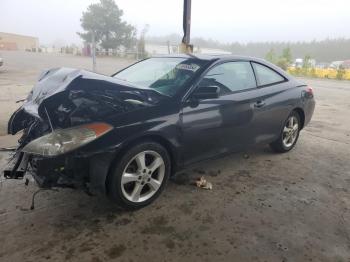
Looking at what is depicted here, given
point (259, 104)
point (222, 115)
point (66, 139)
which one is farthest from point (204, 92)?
point (66, 139)

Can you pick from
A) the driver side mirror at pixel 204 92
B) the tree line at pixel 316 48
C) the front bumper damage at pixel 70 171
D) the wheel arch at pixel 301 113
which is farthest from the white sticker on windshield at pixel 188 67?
the tree line at pixel 316 48

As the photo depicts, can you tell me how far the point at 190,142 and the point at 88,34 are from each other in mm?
50121

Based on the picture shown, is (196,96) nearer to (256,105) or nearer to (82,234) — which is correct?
(256,105)

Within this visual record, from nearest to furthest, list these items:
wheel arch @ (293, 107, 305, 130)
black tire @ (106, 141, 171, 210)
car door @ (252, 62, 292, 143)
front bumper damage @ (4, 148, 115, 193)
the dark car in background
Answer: front bumper damage @ (4, 148, 115, 193)
the dark car in background
black tire @ (106, 141, 171, 210)
car door @ (252, 62, 292, 143)
wheel arch @ (293, 107, 305, 130)

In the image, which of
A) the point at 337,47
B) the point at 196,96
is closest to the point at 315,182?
the point at 196,96

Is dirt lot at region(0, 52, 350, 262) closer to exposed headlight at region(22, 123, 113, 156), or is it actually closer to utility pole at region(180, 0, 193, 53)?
exposed headlight at region(22, 123, 113, 156)

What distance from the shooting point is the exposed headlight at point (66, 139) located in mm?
2814

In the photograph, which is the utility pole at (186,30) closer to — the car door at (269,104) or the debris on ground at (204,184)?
the car door at (269,104)

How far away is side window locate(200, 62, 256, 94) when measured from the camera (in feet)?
12.9

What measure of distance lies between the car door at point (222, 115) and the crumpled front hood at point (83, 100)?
0.54 m

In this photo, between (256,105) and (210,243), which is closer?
(210,243)

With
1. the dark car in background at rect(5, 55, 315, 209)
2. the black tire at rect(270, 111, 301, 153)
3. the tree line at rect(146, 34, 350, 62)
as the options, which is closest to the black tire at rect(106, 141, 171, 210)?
the dark car in background at rect(5, 55, 315, 209)

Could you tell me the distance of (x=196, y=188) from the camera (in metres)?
3.89

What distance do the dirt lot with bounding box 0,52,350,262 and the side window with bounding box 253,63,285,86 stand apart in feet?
3.95
